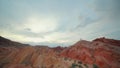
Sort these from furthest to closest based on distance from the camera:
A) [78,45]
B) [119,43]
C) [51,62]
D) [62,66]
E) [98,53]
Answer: [119,43] < [78,45] < [98,53] < [51,62] < [62,66]

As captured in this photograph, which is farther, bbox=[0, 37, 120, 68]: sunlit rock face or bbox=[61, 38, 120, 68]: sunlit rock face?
bbox=[61, 38, 120, 68]: sunlit rock face

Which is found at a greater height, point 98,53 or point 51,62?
point 98,53

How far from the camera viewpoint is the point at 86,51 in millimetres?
31906

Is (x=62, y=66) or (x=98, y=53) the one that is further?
(x=98, y=53)

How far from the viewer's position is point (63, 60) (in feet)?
95.7

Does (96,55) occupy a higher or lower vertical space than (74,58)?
higher

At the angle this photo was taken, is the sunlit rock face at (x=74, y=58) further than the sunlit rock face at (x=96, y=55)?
No

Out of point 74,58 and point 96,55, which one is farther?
point 74,58

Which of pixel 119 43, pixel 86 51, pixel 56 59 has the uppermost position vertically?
pixel 119 43

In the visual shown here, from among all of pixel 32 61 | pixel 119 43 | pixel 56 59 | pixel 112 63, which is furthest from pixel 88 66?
pixel 119 43

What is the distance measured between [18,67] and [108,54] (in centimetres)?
2174

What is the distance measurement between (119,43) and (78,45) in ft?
47.5

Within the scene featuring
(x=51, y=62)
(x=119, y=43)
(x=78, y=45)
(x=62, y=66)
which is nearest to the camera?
(x=62, y=66)

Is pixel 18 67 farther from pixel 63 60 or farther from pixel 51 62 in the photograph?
pixel 63 60
